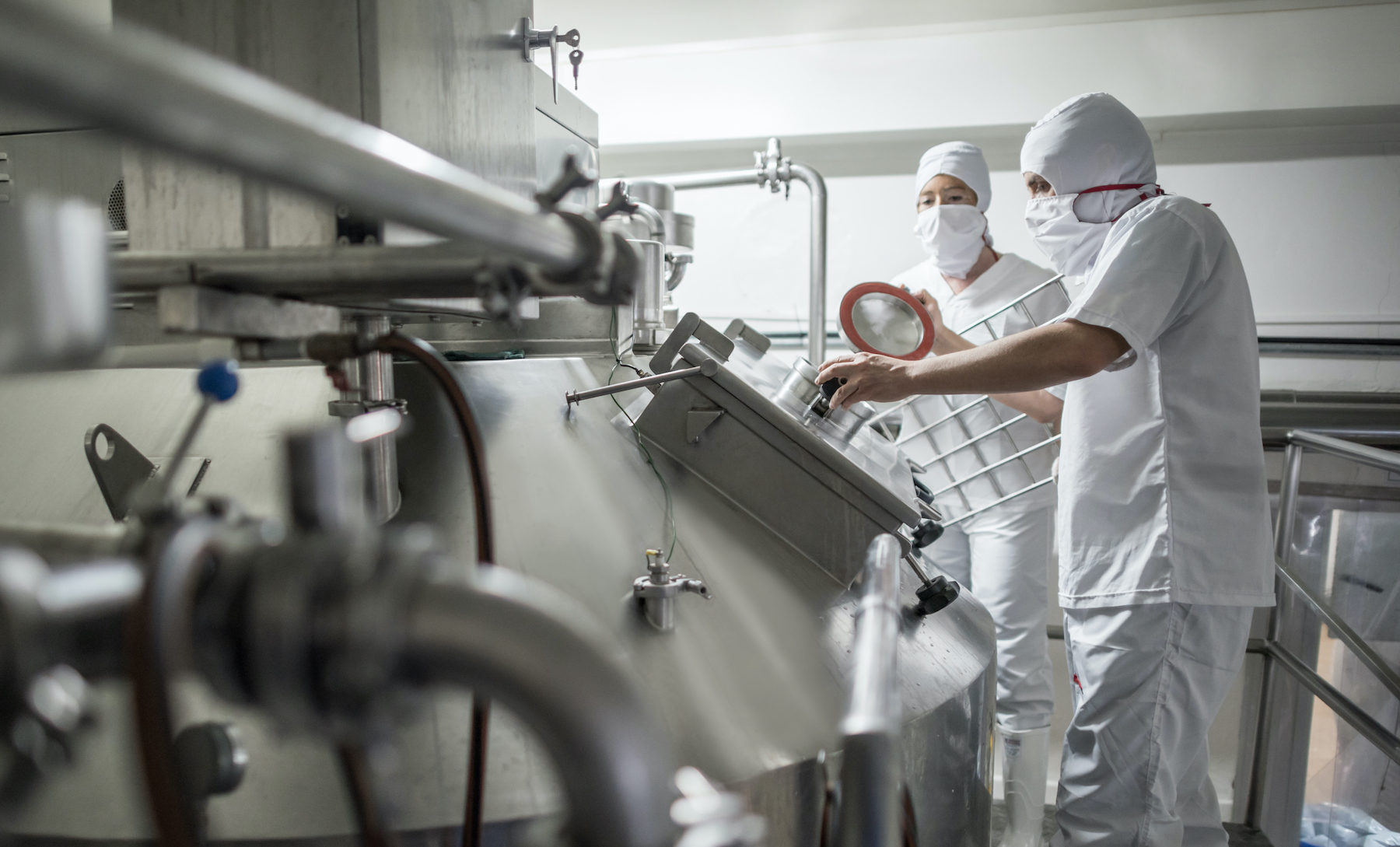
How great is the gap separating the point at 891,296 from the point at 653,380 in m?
0.65

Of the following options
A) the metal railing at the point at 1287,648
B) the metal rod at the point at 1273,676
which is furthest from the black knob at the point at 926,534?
the metal rod at the point at 1273,676

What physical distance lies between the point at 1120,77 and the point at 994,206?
539 millimetres

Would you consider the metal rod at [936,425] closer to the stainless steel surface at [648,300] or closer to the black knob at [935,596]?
the stainless steel surface at [648,300]

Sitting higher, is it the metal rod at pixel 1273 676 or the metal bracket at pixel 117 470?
the metal bracket at pixel 117 470

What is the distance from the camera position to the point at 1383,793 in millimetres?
2145

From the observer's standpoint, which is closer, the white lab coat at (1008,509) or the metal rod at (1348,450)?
the metal rod at (1348,450)

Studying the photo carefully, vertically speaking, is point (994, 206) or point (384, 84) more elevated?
point (994, 206)

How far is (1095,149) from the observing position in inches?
53.4

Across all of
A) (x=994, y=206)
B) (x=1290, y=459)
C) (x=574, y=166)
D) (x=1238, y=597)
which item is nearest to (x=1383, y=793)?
(x=1290, y=459)

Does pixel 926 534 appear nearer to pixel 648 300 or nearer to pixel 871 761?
pixel 648 300

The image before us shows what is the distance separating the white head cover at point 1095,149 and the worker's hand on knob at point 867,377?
413mm

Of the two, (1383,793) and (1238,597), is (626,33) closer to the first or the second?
(1238,597)

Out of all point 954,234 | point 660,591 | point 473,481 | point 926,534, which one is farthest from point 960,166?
point 473,481

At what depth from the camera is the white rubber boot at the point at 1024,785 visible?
200 centimetres
